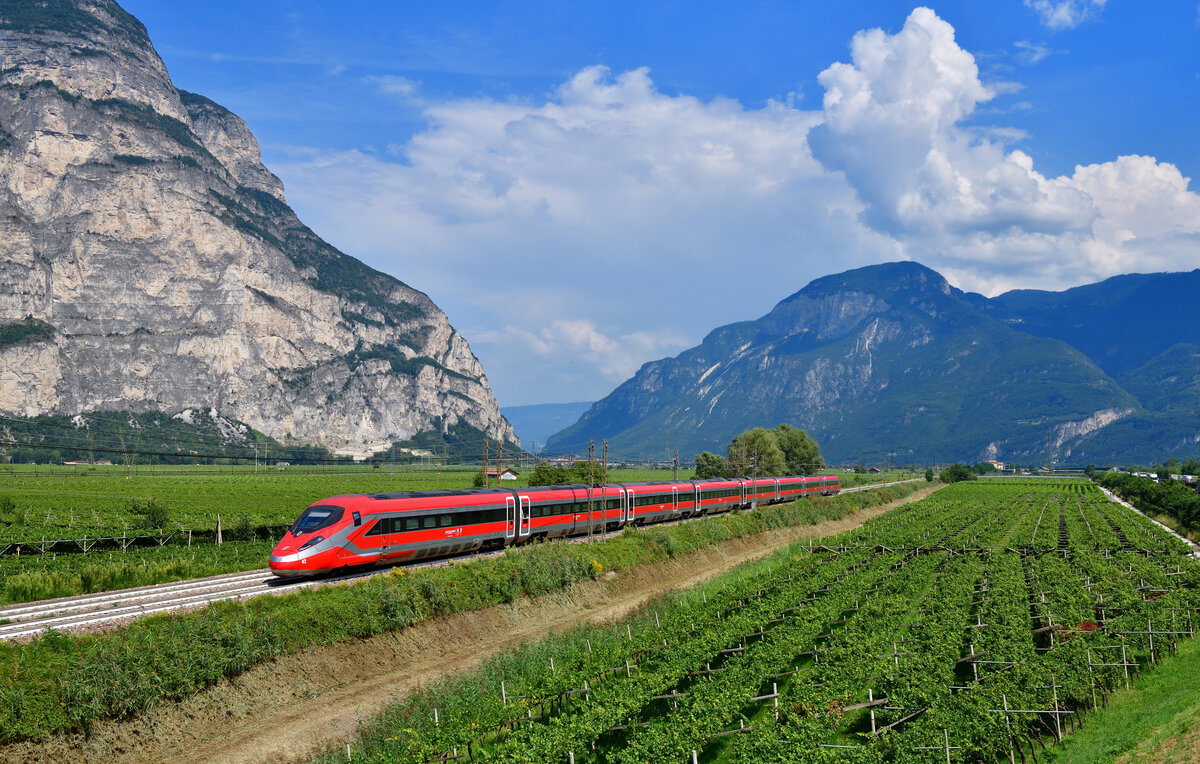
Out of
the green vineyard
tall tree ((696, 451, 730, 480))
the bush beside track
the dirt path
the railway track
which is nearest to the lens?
the green vineyard

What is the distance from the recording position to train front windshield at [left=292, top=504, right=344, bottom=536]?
31.5 meters

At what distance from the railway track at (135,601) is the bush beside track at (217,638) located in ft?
6.18

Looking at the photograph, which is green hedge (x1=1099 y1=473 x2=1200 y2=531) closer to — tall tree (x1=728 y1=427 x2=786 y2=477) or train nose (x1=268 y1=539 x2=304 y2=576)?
tall tree (x1=728 y1=427 x2=786 y2=477)

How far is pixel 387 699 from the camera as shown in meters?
24.3

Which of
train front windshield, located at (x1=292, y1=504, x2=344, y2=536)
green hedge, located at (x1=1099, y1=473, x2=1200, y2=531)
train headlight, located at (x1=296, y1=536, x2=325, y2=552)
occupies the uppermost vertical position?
train front windshield, located at (x1=292, y1=504, x2=344, y2=536)

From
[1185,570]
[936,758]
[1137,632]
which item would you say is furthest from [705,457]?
[936,758]

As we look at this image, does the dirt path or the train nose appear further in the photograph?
the train nose

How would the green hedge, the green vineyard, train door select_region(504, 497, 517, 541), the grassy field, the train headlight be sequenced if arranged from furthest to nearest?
1. the green hedge
2. train door select_region(504, 497, 517, 541)
3. the grassy field
4. the train headlight
5. the green vineyard

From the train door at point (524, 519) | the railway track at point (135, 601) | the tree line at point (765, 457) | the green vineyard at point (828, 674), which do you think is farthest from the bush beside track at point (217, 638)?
the tree line at point (765, 457)

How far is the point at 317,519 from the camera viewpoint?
31766 millimetres

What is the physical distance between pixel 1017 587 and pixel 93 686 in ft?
121

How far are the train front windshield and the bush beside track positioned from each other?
10.9 feet

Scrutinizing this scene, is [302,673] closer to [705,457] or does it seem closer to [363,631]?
[363,631]

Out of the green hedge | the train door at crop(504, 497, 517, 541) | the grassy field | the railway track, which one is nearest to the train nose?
the railway track
